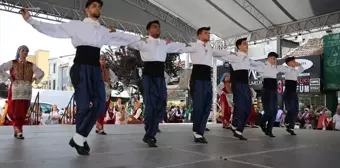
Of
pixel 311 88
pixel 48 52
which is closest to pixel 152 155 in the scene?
pixel 311 88

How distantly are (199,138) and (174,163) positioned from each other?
192cm

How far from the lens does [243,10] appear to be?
1128cm

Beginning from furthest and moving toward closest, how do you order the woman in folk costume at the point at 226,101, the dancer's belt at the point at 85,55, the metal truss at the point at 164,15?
the metal truss at the point at 164,15
the woman in folk costume at the point at 226,101
the dancer's belt at the point at 85,55

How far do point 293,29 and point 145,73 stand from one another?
8715mm

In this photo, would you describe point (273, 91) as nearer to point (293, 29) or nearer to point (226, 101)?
point (226, 101)

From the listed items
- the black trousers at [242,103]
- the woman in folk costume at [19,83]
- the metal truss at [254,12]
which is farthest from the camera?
the metal truss at [254,12]

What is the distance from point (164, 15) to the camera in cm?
1289

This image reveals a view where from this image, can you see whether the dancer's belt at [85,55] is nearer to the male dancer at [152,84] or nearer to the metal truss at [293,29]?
the male dancer at [152,84]

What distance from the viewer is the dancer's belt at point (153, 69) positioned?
174 inches

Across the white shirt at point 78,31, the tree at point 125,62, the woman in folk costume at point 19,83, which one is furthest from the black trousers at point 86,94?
the tree at point 125,62

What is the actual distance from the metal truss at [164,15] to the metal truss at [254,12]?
2869 millimetres

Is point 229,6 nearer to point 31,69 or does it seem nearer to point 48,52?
point 31,69

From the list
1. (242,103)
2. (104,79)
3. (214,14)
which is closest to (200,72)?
(242,103)

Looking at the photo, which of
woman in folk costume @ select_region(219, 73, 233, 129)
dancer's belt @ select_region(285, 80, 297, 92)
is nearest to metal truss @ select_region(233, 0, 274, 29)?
woman in folk costume @ select_region(219, 73, 233, 129)
